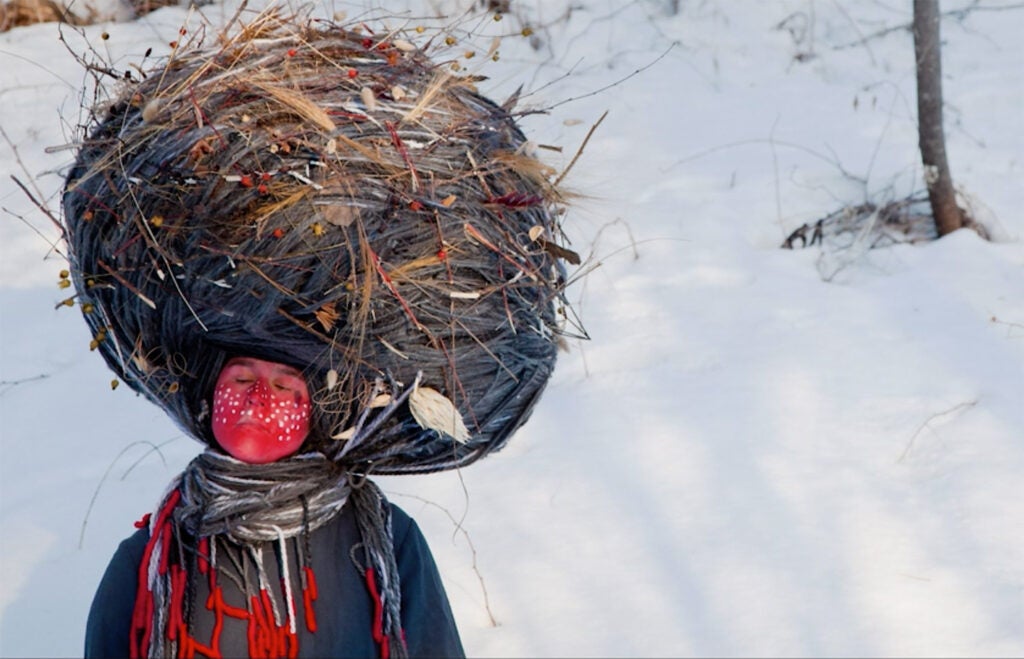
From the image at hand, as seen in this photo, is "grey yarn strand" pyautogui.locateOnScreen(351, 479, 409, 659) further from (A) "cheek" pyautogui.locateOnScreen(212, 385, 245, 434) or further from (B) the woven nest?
(A) "cheek" pyautogui.locateOnScreen(212, 385, 245, 434)

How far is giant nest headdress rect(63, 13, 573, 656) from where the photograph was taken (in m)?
1.53

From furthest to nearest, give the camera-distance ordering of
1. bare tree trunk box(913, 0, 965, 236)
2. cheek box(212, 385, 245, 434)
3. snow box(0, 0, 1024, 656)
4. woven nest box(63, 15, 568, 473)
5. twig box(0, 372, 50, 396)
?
bare tree trunk box(913, 0, 965, 236) → twig box(0, 372, 50, 396) → snow box(0, 0, 1024, 656) → cheek box(212, 385, 245, 434) → woven nest box(63, 15, 568, 473)

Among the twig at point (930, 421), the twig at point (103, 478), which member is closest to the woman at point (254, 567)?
the twig at point (103, 478)

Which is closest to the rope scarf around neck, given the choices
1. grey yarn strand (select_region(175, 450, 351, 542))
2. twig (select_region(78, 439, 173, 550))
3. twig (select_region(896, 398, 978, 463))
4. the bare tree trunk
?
grey yarn strand (select_region(175, 450, 351, 542))

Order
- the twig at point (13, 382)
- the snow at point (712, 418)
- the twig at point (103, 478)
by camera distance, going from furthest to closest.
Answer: the twig at point (13, 382) < the twig at point (103, 478) < the snow at point (712, 418)

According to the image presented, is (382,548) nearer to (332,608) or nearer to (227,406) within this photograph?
(332,608)

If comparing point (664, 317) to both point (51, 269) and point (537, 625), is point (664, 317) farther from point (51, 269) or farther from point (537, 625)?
point (51, 269)

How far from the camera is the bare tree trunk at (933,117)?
330cm

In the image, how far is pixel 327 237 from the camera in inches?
60.2

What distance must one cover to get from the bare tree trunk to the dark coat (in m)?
2.14

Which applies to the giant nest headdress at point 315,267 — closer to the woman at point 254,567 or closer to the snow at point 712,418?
the woman at point 254,567

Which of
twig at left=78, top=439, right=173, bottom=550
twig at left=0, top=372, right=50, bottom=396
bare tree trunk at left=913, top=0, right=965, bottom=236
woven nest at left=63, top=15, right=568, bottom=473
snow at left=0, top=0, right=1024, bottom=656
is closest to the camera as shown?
woven nest at left=63, top=15, right=568, bottom=473

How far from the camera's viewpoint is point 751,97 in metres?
4.16

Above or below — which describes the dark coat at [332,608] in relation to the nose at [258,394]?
below
